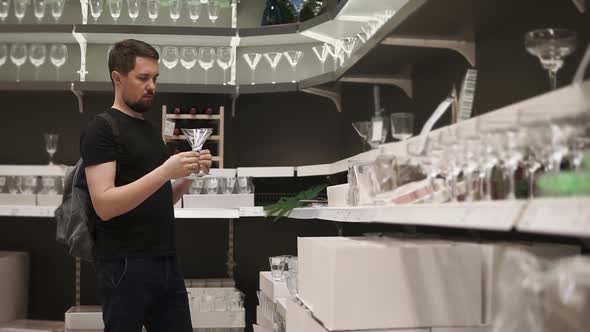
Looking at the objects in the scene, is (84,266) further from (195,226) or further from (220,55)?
(220,55)

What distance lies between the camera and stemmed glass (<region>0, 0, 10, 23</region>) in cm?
479

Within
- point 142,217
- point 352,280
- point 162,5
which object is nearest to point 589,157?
point 352,280

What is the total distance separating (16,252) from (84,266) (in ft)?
1.50

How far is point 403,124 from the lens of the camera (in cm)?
246

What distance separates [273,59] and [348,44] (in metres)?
0.71

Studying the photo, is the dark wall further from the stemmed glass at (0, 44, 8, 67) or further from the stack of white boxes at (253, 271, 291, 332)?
the stack of white boxes at (253, 271, 291, 332)

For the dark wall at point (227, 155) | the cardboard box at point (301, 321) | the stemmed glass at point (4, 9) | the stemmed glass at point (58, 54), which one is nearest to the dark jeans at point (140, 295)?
the cardboard box at point (301, 321)

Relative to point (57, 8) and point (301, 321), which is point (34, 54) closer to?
point (57, 8)

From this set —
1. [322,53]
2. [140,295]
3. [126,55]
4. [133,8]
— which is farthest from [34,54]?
[140,295]

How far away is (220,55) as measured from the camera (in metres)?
4.43

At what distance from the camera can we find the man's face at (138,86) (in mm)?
2549

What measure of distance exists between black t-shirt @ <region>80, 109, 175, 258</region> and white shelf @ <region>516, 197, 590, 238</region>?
1.69m

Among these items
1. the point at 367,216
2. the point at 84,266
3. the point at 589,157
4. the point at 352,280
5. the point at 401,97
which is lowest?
the point at 84,266

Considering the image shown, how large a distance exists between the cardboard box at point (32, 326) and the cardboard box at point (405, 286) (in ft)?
9.92
